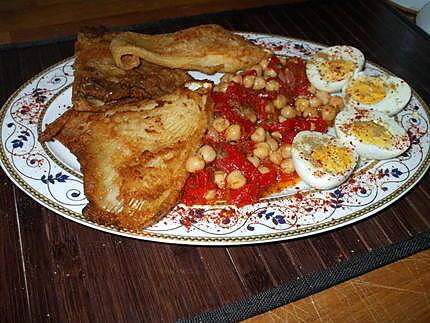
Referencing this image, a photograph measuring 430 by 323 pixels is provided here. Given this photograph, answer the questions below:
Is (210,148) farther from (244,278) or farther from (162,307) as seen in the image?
(162,307)

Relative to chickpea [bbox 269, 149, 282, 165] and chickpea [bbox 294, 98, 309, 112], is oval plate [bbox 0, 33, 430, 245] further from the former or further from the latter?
chickpea [bbox 294, 98, 309, 112]

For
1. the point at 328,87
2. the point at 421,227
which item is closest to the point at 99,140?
the point at 328,87

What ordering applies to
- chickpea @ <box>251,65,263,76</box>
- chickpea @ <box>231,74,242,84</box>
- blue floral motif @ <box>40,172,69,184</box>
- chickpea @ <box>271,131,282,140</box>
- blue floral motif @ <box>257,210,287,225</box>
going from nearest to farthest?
1. blue floral motif @ <box>257,210,287,225</box>
2. blue floral motif @ <box>40,172,69,184</box>
3. chickpea @ <box>271,131,282,140</box>
4. chickpea @ <box>231,74,242,84</box>
5. chickpea @ <box>251,65,263,76</box>

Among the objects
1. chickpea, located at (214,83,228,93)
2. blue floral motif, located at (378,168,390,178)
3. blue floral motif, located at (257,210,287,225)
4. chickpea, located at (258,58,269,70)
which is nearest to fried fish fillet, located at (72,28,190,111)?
chickpea, located at (214,83,228,93)

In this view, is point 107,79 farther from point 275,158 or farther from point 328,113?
point 328,113

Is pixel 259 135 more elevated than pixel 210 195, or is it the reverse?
pixel 259 135

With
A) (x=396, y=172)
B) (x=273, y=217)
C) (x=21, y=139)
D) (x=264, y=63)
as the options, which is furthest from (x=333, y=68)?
(x=21, y=139)
